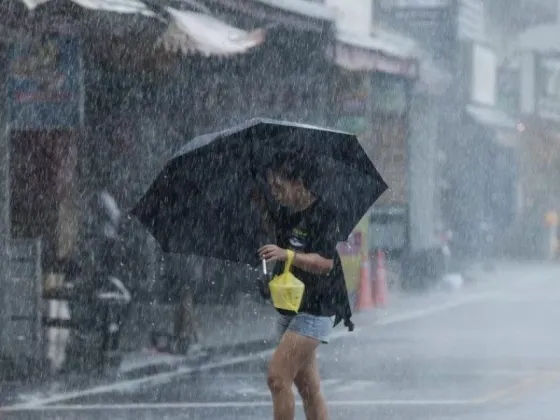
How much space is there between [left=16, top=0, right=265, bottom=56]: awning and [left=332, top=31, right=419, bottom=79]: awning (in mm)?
3447

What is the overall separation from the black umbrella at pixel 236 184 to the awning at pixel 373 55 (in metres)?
12.6

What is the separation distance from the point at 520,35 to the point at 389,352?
29.3 metres

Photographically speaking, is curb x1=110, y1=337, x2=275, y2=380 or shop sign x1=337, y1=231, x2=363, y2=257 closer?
curb x1=110, y1=337, x2=275, y2=380

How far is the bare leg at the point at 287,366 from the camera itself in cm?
705

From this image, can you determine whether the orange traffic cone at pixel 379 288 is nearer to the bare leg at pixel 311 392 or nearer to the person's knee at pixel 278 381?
the bare leg at pixel 311 392

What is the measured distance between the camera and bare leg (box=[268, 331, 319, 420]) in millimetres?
7051

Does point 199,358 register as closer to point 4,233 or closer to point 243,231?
point 4,233

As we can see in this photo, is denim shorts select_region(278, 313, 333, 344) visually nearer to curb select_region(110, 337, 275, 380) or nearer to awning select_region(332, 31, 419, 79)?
curb select_region(110, 337, 275, 380)

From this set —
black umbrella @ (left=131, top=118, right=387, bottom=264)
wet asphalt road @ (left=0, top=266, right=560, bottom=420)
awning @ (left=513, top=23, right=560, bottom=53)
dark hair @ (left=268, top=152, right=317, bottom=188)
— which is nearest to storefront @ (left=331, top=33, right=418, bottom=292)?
wet asphalt road @ (left=0, top=266, right=560, bottom=420)

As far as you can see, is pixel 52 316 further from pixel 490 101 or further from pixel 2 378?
pixel 490 101

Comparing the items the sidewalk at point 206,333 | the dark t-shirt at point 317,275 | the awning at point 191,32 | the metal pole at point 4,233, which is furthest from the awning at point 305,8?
the dark t-shirt at point 317,275

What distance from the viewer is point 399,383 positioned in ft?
37.6

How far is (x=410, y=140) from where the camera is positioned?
25750 millimetres

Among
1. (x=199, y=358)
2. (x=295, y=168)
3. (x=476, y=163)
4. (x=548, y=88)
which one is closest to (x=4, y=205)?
(x=199, y=358)
